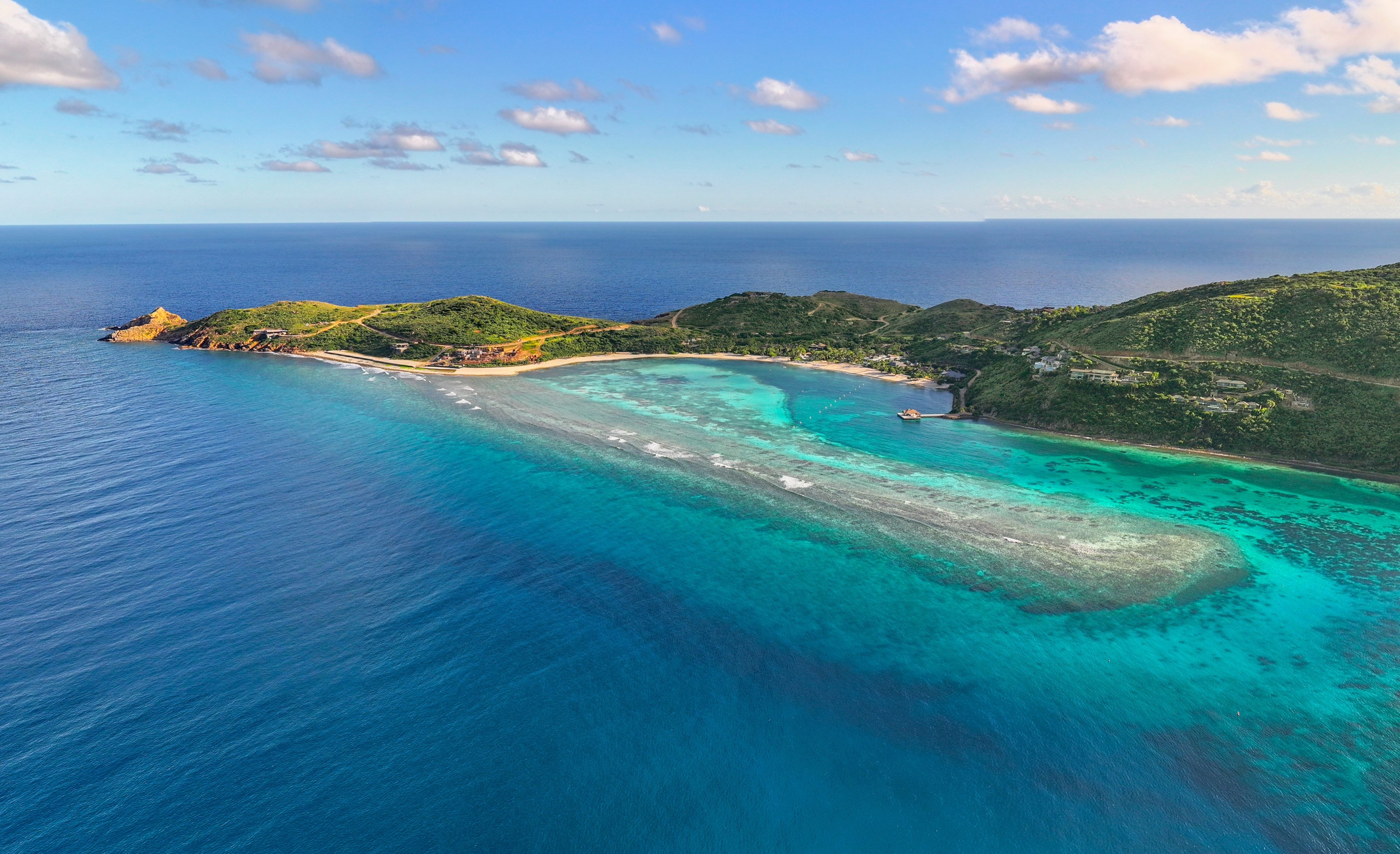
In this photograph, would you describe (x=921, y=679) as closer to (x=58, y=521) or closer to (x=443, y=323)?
(x=58, y=521)

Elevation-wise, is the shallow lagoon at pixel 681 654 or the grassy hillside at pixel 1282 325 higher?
the grassy hillside at pixel 1282 325

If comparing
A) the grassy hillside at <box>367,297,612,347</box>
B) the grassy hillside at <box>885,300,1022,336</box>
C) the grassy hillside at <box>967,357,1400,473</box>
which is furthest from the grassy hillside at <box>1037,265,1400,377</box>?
the grassy hillside at <box>367,297,612,347</box>

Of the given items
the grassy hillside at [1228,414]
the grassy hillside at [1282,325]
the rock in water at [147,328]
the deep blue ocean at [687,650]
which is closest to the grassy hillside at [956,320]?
the grassy hillside at [1282,325]

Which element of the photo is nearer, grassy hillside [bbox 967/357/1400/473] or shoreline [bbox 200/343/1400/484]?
grassy hillside [bbox 967/357/1400/473]

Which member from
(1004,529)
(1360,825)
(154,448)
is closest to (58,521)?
(154,448)

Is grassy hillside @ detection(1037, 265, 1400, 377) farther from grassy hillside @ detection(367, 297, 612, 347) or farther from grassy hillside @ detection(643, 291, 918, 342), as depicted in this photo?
grassy hillside @ detection(367, 297, 612, 347)

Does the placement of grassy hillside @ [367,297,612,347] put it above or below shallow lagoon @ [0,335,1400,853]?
above

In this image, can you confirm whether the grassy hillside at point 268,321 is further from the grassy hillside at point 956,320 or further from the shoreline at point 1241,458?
the shoreline at point 1241,458
